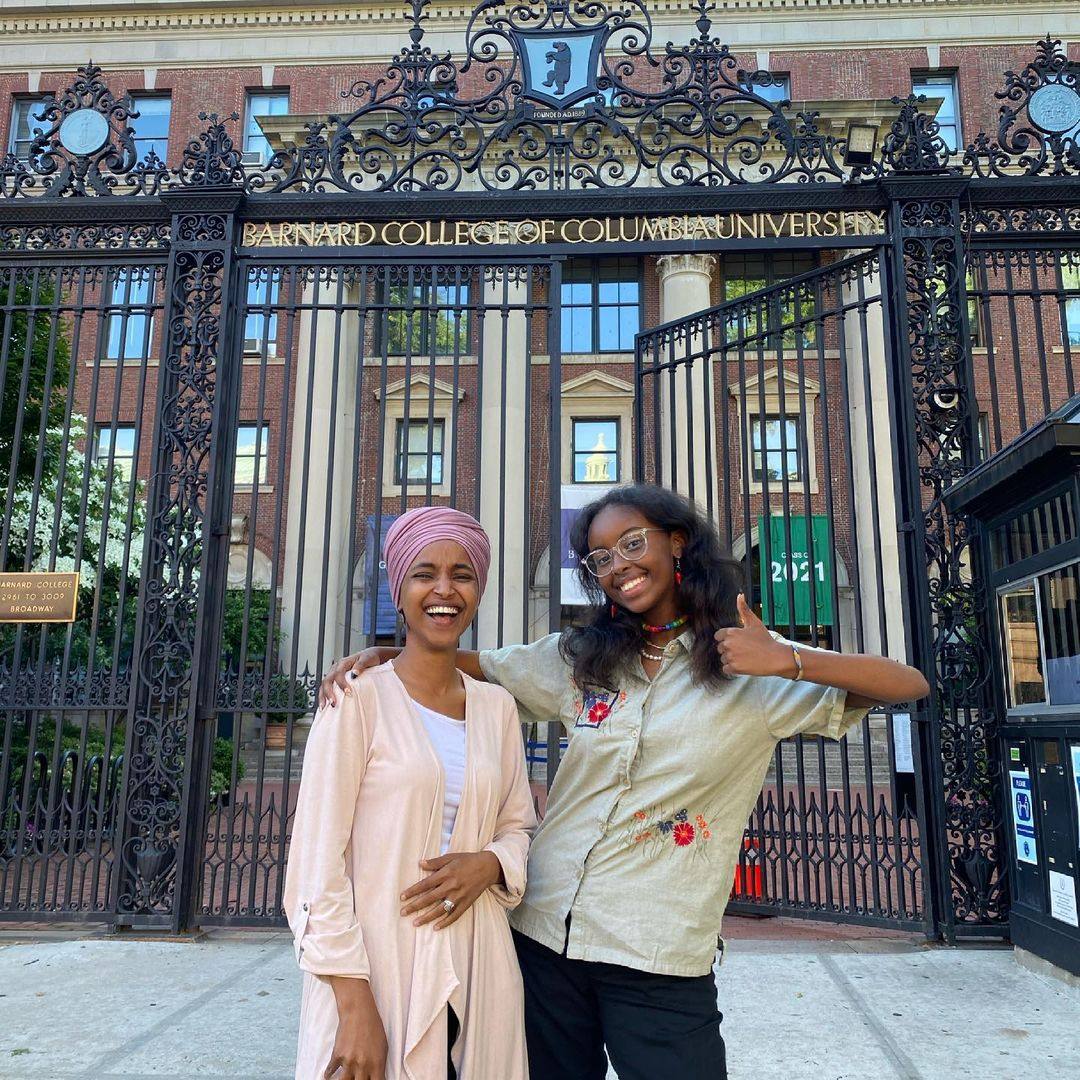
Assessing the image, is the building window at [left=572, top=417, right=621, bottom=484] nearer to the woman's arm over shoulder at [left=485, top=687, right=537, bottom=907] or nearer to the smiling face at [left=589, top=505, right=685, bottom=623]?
the smiling face at [left=589, top=505, right=685, bottom=623]

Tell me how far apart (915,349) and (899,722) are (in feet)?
8.23

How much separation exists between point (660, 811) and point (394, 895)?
2.06 ft

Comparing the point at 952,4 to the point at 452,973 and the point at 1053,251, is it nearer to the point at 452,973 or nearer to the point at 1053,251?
the point at 1053,251

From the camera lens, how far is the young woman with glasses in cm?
211

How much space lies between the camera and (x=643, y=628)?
2.42m

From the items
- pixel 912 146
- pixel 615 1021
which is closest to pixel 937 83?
pixel 912 146

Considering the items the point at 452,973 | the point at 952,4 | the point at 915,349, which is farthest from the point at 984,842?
the point at 952,4

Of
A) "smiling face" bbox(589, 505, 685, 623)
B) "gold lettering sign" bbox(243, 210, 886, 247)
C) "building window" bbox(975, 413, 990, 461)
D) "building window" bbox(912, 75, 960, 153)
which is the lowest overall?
"smiling face" bbox(589, 505, 685, 623)

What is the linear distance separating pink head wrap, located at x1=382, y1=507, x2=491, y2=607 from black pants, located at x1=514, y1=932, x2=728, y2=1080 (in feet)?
3.08

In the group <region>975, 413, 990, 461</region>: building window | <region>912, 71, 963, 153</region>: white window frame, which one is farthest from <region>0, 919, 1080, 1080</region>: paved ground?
<region>912, 71, 963, 153</region>: white window frame

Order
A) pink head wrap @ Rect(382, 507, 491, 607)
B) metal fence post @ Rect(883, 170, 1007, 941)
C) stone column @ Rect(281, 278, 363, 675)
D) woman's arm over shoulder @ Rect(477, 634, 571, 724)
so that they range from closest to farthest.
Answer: pink head wrap @ Rect(382, 507, 491, 607)
woman's arm over shoulder @ Rect(477, 634, 571, 724)
metal fence post @ Rect(883, 170, 1007, 941)
stone column @ Rect(281, 278, 363, 675)

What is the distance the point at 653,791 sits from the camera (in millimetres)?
2180

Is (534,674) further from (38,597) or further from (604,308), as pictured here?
(604,308)

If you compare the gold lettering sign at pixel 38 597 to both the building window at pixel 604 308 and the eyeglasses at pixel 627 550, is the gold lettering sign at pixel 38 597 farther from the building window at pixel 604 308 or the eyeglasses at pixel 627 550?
the building window at pixel 604 308
